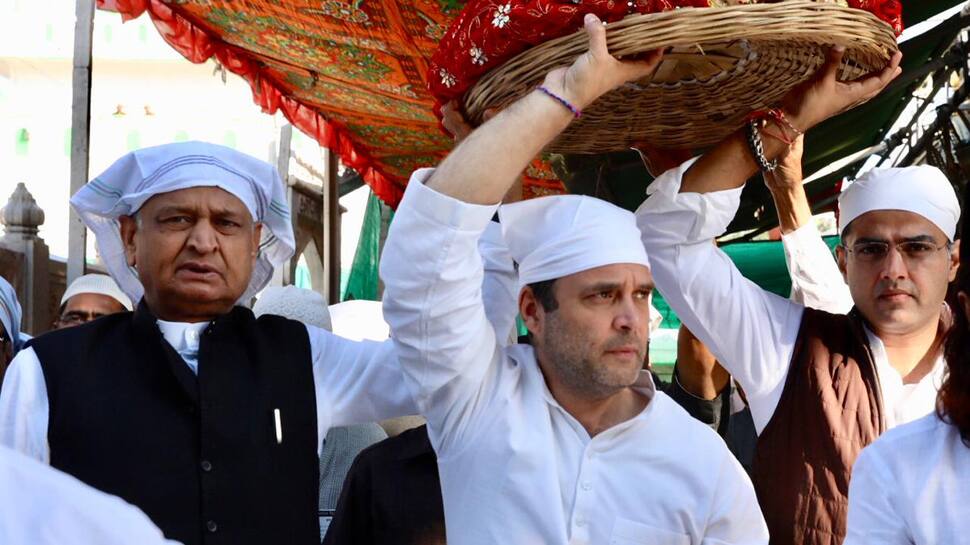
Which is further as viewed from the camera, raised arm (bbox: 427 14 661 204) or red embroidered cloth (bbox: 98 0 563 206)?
red embroidered cloth (bbox: 98 0 563 206)

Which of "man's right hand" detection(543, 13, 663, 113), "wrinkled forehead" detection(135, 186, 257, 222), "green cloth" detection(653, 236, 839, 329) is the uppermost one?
"green cloth" detection(653, 236, 839, 329)

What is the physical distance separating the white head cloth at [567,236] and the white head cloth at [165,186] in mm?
507

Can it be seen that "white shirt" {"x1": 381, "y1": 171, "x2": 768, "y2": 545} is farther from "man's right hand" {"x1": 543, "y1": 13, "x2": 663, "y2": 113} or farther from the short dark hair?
"man's right hand" {"x1": 543, "y1": 13, "x2": 663, "y2": 113}

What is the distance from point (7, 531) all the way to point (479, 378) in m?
1.50

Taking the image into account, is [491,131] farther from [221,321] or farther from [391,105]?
[391,105]

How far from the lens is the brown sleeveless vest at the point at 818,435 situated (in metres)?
2.67

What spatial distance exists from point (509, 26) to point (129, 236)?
0.92m

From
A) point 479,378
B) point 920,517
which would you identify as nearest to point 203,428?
point 479,378

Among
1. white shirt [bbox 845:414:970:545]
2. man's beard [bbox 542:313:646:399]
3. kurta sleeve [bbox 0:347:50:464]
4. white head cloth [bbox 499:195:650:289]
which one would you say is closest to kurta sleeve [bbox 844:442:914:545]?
white shirt [bbox 845:414:970:545]

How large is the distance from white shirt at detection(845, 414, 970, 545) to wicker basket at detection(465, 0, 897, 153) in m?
0.73

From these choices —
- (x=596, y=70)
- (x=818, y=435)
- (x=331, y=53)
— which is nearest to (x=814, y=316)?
(x=818, y=435)

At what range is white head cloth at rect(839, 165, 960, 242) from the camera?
2.93 metres

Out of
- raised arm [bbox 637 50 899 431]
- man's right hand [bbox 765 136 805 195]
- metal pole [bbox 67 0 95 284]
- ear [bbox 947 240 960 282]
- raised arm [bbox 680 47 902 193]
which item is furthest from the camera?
metal pole [bbox 67 0 95 284]

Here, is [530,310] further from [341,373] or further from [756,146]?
[756,146]
